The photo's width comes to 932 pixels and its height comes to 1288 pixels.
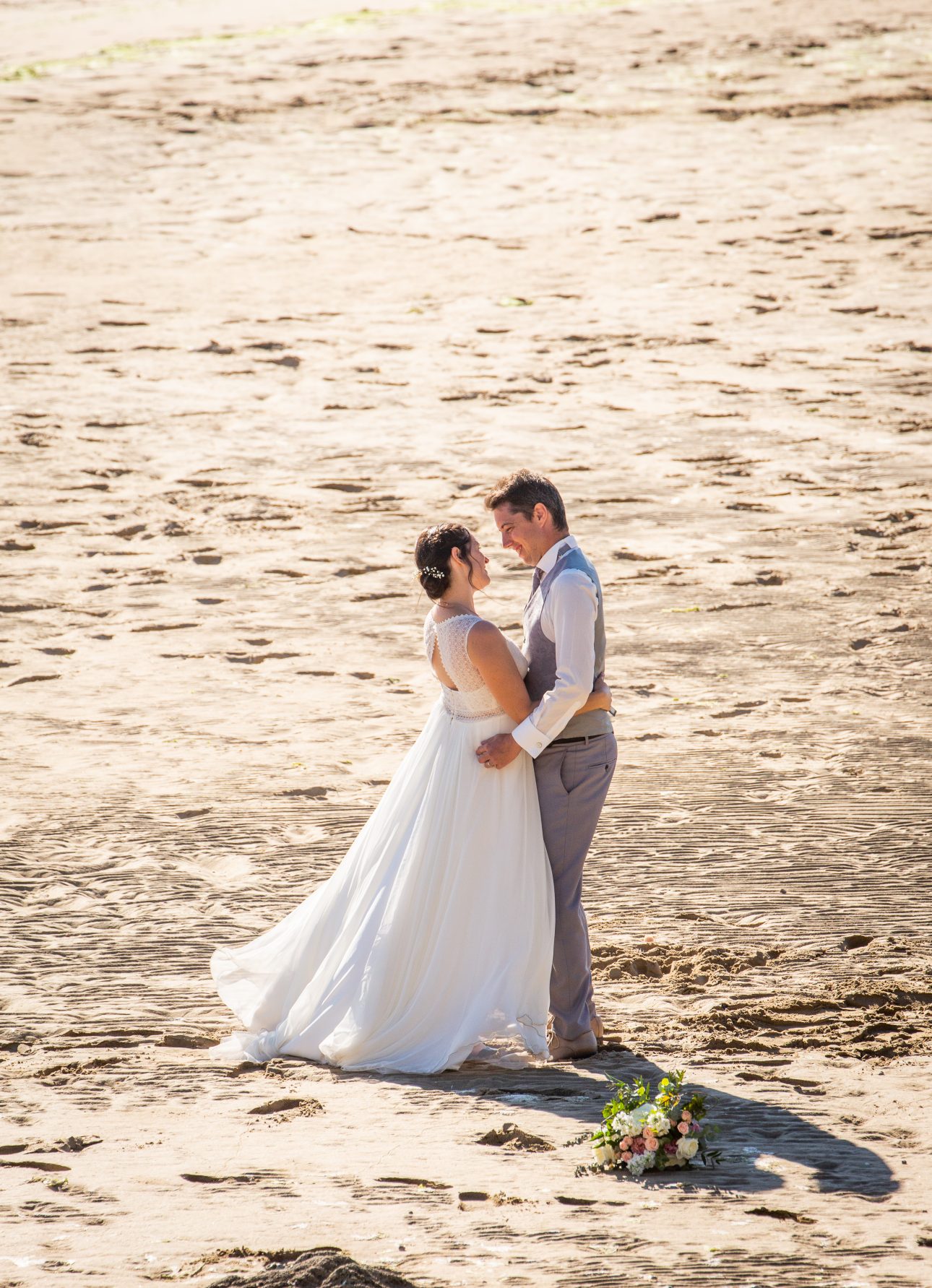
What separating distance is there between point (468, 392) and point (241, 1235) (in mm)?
11150

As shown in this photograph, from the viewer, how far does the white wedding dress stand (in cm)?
514

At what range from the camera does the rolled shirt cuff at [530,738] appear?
16.6 ft

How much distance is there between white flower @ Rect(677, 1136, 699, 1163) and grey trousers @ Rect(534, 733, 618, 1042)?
0.96 meters

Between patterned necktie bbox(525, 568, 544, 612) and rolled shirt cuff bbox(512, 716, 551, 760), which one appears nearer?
rolled shirt cuff bbox(512, 716, 551, 760)

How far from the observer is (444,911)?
5.25m

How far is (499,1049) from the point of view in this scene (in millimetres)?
5195

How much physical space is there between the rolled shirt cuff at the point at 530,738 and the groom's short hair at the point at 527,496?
27.1 inches

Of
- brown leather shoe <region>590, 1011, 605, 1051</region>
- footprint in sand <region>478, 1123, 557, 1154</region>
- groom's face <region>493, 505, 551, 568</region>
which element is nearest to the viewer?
footprint in sand <region>478, 1123, 557, 1154</region>

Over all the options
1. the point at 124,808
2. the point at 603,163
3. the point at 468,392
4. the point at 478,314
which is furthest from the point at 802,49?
the point at 124,808

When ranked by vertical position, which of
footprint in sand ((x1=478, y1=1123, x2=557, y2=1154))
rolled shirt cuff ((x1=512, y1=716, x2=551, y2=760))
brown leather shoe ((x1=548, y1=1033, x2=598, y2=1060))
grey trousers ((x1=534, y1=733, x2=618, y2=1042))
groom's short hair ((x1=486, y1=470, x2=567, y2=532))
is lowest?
brown leather shoe ((x1=548, y1=1033, x2=598, y2=1060))

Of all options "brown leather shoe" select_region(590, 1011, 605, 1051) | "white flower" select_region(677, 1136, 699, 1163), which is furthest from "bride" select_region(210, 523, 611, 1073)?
"white flower" select_region(677, 1136, 699, 1163)

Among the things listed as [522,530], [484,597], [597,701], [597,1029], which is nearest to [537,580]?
[522,530]

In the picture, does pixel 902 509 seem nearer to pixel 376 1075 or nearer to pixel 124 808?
pixel 124 808

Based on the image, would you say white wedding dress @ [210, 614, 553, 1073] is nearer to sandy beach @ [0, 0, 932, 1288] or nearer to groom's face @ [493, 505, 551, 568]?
sandy beach @ [0, 0, 932, 1288]
